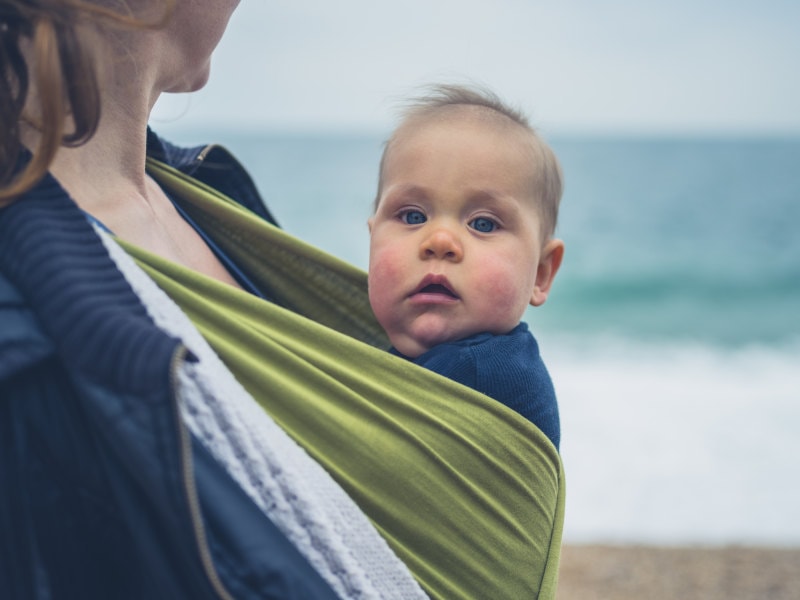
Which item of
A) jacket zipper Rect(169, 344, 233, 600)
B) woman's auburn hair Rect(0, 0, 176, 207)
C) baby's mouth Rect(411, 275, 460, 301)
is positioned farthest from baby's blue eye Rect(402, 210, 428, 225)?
jacket zipper Rect(169, 344, 233, 600)

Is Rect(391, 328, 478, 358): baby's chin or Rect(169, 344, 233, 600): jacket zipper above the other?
Rect(391, 328, 478, 358): baby's chin

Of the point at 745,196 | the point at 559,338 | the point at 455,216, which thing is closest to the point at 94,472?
the point at 455,216

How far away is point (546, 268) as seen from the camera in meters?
1.66

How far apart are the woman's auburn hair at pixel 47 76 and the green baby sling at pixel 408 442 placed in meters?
0.14

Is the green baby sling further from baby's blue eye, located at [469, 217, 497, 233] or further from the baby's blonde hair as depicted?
the baby's blonde hair

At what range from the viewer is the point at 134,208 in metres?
1.34

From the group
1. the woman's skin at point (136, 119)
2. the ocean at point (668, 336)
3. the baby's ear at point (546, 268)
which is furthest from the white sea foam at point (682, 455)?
the woman's skin at point (136, 119)

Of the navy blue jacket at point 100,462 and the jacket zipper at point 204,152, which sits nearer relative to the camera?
the navy blue jacket at point 100,462

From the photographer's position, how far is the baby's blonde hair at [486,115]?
157 cm

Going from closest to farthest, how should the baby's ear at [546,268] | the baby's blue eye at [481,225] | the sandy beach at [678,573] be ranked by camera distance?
the baby's blue eye at [481,225] → the baby's ear at [546,268] → the sandy beach at [678,573]

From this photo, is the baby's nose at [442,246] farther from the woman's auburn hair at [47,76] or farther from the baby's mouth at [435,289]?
the woman's auburn hair at [47,76]

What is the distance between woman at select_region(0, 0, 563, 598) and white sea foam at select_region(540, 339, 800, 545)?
4.39 m

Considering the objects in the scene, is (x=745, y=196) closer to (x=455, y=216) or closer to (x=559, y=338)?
(x=559, y=338)

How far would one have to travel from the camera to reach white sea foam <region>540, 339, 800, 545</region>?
557 cm
